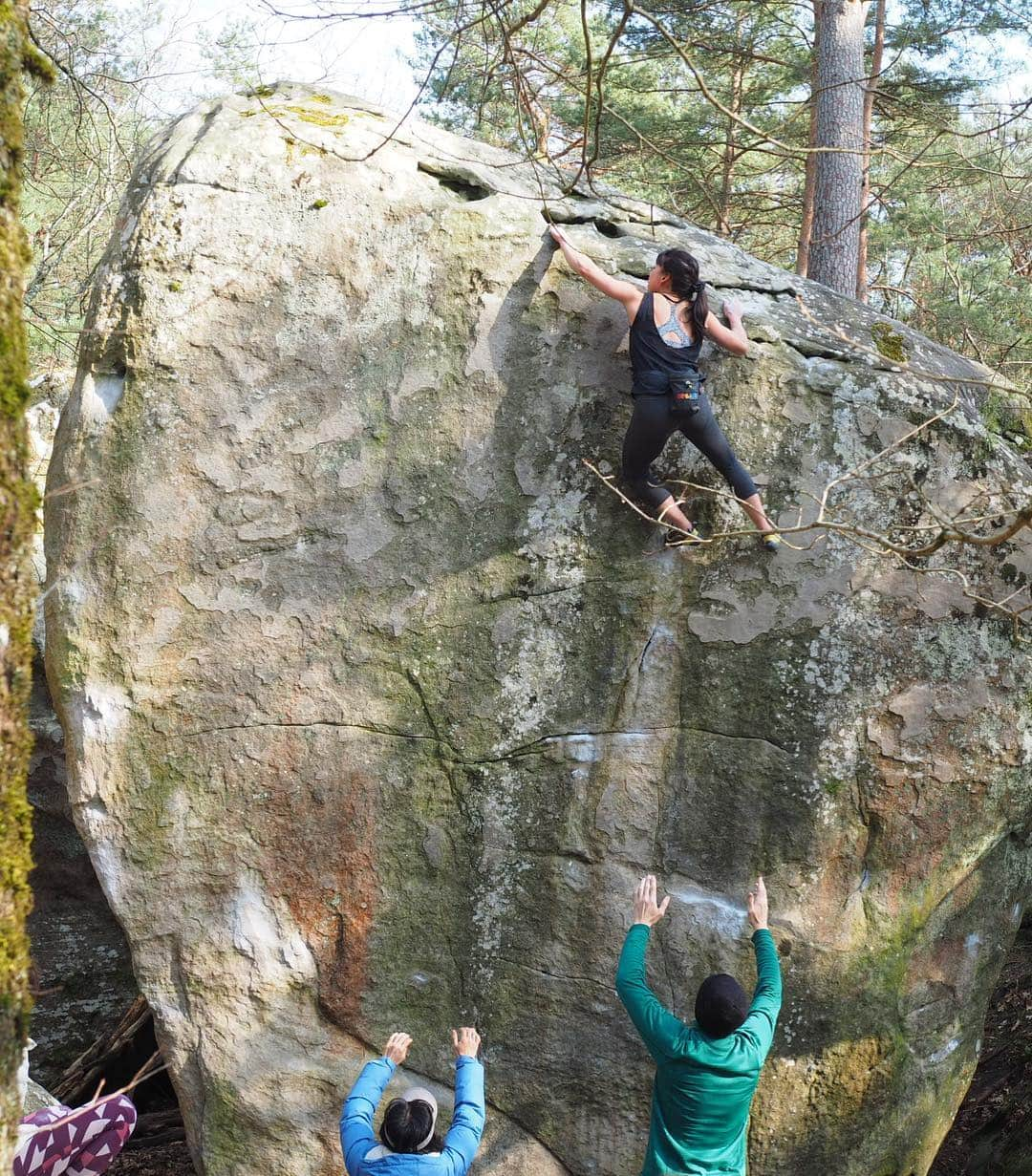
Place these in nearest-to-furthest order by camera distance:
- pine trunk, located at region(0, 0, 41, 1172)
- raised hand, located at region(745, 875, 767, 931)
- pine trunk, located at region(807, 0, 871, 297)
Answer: pine trunk, located at region(0, 0, 41, 1172) < raised hand, located at region(745, 875, 767, 931) < pine trunk, located at region(807, 0, 871, 297)

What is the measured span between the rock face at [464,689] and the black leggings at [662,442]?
185 mm

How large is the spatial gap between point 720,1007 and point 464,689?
1730mm

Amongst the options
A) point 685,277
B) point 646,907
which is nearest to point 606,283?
point 685,277

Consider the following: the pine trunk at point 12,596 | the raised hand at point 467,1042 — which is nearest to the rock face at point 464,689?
the raised hand at point 467,1042

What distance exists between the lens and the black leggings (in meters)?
4.32

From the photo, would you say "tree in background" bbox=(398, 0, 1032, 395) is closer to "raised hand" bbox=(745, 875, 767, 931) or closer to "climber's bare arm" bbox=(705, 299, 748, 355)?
"climber's bare arm" bbox=(705, 299, 748, 355)

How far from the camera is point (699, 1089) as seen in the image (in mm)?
3492

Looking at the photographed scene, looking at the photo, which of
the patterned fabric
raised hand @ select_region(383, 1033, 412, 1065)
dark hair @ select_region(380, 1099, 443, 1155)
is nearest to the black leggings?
raised hand @ select_region(383, 1033, 412, 1065)

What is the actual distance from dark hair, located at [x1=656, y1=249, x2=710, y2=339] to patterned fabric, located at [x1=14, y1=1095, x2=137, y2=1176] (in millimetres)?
3782

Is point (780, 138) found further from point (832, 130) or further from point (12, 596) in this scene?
point (12, 596)

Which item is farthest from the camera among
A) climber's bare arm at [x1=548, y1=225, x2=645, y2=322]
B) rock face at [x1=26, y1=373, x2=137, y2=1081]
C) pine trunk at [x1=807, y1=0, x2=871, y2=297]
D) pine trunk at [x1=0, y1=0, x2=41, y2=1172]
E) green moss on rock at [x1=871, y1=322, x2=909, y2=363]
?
pine trunk at [x1=807, y1=0, x2=871, y2=297]

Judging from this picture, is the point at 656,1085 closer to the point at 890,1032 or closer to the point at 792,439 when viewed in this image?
the point at 890,1032

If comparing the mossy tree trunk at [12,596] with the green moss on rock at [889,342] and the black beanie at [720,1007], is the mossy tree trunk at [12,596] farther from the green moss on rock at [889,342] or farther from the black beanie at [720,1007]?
the green moss on rock at [889,342]

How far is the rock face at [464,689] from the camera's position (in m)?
4.54
